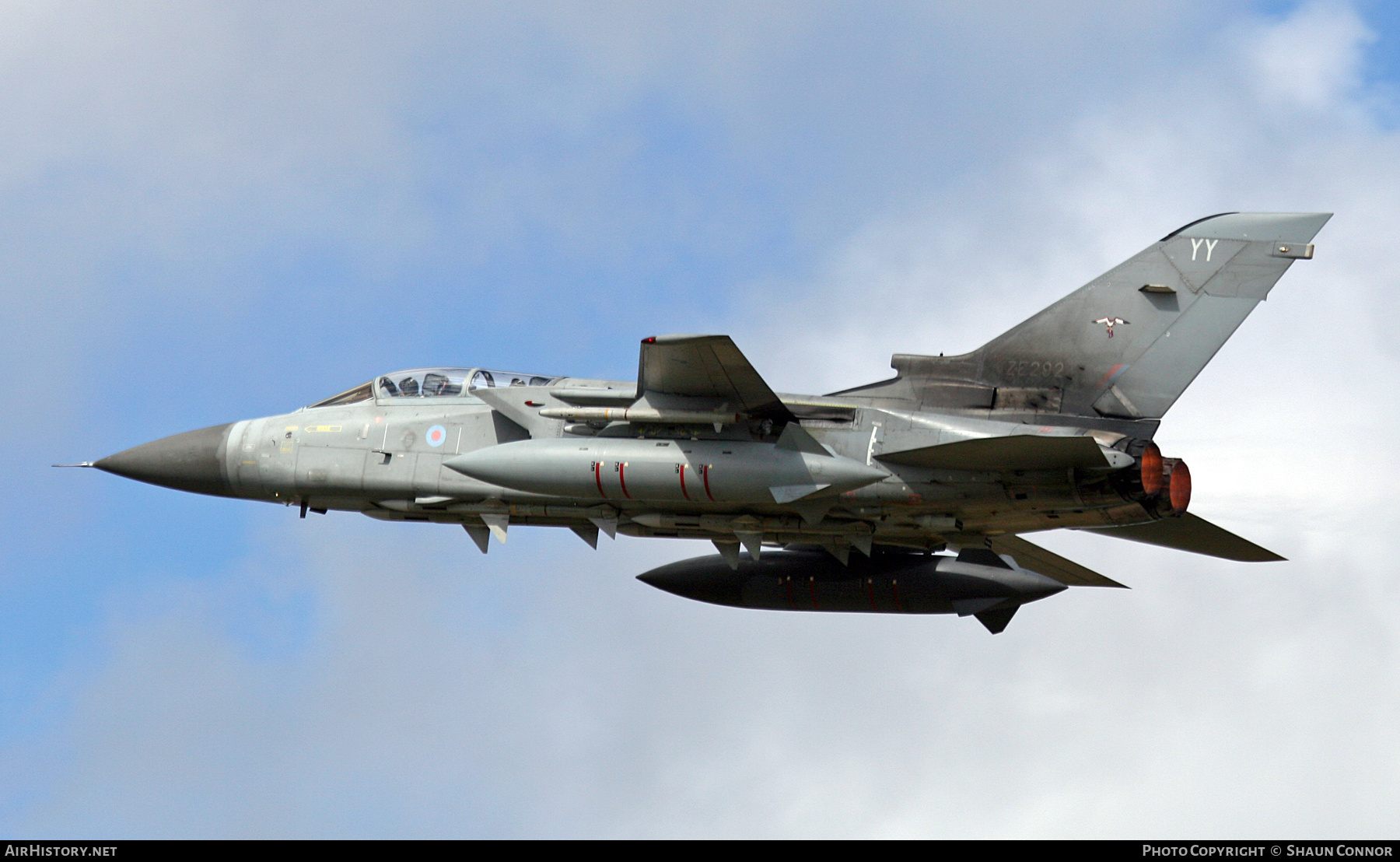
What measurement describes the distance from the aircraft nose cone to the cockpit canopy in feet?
5.31

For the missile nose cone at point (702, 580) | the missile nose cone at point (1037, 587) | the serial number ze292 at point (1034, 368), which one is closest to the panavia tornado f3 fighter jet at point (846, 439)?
the serial number ze292 at point (1034, 368)

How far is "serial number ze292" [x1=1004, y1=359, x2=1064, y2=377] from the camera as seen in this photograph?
2028 centimetres

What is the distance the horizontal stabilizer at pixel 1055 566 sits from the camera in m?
24.1

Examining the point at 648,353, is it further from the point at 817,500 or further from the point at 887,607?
the point at 887,607

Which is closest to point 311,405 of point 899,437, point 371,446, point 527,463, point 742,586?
point 371,446

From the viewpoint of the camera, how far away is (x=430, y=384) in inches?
888

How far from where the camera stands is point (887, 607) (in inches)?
939

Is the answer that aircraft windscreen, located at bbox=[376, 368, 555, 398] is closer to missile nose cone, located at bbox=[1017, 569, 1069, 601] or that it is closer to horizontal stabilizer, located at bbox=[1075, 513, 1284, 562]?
missile nose cone, located at bbox=[1017, 569, 1069, 601]

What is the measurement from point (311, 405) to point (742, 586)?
21.8 feet

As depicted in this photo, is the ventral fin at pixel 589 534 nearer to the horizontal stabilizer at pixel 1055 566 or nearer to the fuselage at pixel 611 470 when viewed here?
the fuselage at pixel 611 470

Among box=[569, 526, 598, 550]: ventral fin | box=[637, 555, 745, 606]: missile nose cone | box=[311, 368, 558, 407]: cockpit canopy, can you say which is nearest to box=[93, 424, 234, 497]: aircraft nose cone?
box=[311, 368, 558, 407]: cockpit canopy

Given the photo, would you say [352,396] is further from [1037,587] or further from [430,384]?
[1037,587]

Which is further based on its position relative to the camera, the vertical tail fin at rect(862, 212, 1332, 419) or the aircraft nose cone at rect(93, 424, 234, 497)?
the aircraft nose cone at rect(93, 424, 234, 497)
